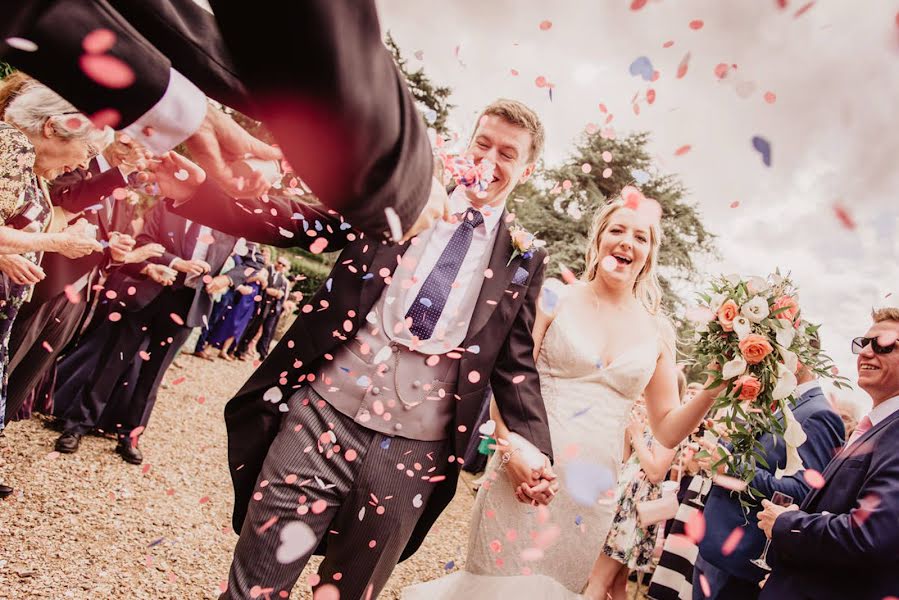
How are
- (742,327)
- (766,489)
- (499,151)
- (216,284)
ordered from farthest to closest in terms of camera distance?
(216,284) → (766,489) → (742,327) → (499,151)

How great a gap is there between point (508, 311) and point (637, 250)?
1312 millimetres

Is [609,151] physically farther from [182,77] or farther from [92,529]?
[182,77]

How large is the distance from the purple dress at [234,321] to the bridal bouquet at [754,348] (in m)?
9.75

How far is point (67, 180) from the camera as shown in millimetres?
3807

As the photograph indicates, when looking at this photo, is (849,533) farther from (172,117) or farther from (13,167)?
(13,167)

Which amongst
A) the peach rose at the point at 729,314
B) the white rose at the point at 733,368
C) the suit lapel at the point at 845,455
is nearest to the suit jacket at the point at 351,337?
the white rose at the point at 733,368

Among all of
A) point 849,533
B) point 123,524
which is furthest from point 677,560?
point 123,524

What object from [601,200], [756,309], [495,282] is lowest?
[495,282]

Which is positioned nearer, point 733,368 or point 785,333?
point 733,368

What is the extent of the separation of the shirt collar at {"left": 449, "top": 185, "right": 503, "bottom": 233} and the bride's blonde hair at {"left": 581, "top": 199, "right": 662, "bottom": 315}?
111 centimetres

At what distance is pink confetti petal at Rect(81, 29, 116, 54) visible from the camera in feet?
3.09

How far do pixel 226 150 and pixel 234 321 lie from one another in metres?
11.8

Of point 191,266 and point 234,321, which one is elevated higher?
point 191,266

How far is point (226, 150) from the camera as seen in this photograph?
1.30 m
